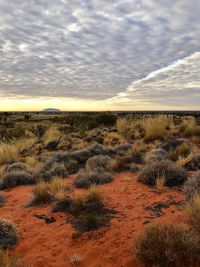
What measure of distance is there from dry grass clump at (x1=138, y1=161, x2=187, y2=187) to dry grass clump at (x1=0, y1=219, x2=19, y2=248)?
159 inches

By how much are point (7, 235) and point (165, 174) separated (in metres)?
4.51

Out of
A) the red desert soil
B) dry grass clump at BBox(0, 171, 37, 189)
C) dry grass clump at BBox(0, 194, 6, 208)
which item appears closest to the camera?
the red desert soil

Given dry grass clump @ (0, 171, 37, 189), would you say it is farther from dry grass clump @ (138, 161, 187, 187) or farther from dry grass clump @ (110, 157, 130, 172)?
dry grass clump @ (138, 161, 187, 187)

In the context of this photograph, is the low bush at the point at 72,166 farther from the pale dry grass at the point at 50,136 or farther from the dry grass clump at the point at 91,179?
the pale dry grass at the point at 50,136

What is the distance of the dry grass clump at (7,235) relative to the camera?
6045 mm

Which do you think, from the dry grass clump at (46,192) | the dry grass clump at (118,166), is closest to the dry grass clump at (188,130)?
the dry grass clump at (118,166)

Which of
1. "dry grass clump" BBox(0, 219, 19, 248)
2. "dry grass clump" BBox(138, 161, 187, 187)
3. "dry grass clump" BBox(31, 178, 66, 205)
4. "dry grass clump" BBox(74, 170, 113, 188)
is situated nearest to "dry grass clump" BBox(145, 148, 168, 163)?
"dry grass clump" BBox(138, 161, 187, 187)

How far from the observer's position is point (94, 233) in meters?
6.20

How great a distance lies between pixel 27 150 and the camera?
18422 millimetres

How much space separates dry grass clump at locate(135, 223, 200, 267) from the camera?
4602 millimetres

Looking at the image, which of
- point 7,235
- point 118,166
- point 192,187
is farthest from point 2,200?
point 192,187

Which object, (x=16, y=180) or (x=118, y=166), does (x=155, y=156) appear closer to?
(x=118, y=166)

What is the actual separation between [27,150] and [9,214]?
10.7 m

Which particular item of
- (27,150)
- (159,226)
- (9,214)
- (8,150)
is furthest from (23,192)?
(27,150)
